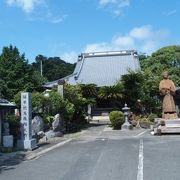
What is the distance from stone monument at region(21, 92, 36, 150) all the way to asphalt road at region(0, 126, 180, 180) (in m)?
1.84

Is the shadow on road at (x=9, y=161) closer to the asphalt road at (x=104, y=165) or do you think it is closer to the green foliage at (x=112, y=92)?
the asphalt road at (x=104, y=165)

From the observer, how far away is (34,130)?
2433 centimetres

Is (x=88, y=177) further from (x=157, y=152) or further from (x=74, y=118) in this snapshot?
(x=74, y=118)

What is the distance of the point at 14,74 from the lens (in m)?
35.7

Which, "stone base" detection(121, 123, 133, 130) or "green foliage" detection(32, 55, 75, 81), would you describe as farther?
"green foliage" detection(32, 55, 75, 81)

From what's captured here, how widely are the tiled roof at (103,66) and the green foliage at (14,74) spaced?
13666 mm

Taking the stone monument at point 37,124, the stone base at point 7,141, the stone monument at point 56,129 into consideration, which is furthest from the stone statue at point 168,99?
the stone base at point 7,141

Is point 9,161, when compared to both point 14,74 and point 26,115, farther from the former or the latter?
point 14,74

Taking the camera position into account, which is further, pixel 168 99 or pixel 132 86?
pixel 132 86

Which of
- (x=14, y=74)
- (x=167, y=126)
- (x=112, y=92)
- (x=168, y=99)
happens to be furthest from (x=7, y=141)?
(x=112, y=92)

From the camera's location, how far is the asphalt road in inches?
439

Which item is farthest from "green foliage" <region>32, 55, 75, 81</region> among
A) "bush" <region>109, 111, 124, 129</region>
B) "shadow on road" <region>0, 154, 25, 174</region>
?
"shadow on road" <region>0, 154, 25, 174</region>

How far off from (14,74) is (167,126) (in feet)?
52.6

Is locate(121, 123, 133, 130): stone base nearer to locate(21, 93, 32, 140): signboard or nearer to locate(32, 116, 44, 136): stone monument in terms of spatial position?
locate(32, 116, 44, 136): stone monument
